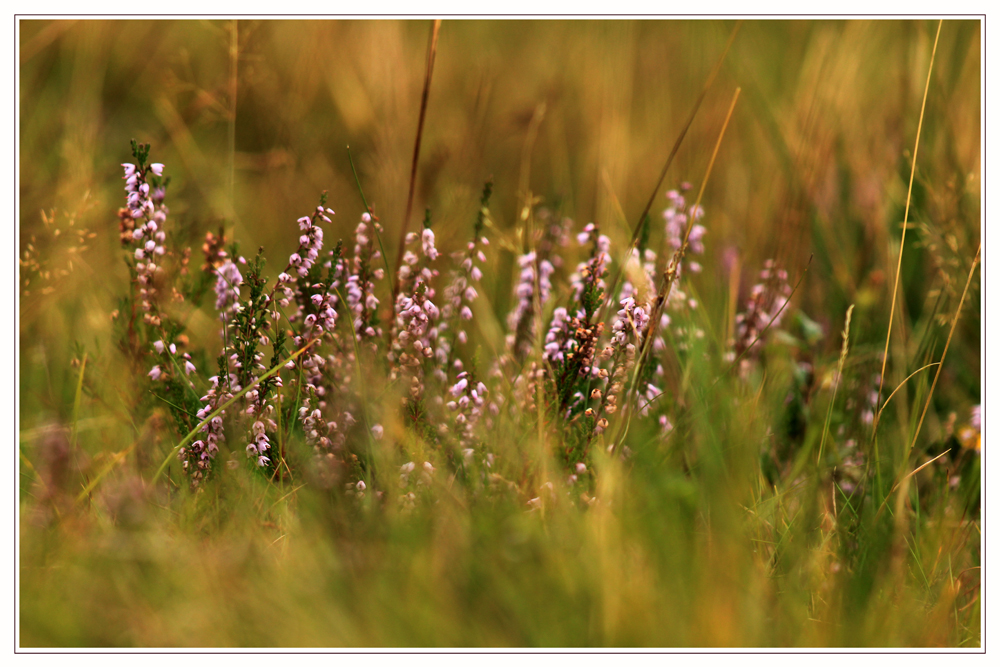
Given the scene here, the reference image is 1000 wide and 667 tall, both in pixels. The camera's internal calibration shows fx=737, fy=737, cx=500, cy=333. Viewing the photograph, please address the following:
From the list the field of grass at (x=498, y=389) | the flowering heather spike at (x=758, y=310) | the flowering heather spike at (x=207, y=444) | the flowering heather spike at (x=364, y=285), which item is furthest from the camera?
the flowering heather spike at (x=758, y=310)

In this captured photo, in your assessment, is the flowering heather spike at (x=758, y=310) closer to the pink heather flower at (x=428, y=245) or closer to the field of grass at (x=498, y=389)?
the field of grass at (x=498, y=389)

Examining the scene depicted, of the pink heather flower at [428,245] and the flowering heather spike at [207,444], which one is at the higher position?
the pink heather flower at [428,245]

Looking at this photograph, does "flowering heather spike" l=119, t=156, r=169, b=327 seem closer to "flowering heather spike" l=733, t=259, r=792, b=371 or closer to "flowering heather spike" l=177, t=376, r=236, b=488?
"flowering heather spike" l=177, t=376, r=236, b=488

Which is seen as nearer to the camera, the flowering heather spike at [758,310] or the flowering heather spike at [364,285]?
the flowering heather spike at [364,285]

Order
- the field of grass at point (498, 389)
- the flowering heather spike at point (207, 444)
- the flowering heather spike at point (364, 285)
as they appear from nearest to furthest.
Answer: the field of grass at point (498, 389)
the flowering heather spike at point (207, 444)
the flowering heather spike at point (364, 285)

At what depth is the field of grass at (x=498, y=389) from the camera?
4.84ft

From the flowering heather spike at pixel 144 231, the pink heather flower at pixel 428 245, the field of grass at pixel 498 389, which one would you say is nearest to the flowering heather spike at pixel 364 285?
the field of grass at pixel 498 389

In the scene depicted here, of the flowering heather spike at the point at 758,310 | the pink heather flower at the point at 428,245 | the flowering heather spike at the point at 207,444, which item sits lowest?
the flowering heather spike at the point at 207,444

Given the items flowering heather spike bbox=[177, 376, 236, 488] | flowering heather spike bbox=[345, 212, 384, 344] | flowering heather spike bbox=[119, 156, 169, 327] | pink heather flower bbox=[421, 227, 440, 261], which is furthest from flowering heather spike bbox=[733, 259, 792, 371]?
flowering heather spike bbox=[119, 156, 169, 327]

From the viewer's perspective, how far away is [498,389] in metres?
2.10

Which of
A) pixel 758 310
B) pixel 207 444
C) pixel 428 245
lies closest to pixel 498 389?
pixel 428 245

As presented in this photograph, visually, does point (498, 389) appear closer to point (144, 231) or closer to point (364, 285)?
point (364, 285)

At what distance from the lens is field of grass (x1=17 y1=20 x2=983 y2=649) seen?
1.47 metres
